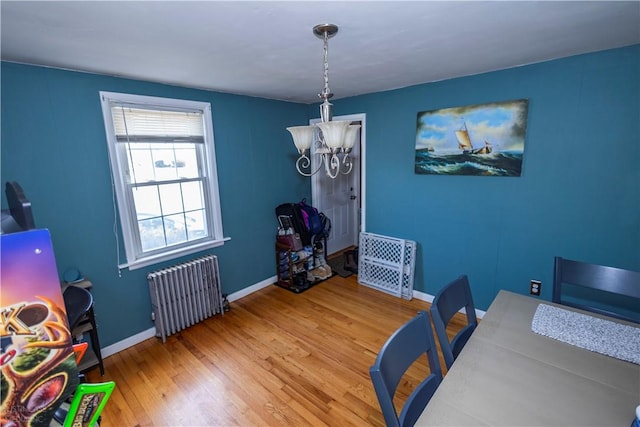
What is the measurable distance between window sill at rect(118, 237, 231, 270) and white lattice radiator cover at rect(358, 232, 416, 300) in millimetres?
1680

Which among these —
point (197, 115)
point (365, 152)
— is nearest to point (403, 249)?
point (365, 152)

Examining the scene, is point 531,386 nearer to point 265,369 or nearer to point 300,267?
point 265,369

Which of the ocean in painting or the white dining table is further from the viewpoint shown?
the ocean in painting

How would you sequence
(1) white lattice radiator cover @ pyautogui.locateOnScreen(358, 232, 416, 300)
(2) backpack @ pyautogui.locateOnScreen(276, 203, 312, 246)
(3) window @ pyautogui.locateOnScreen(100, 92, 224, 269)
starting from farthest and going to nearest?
(2) backpack @ pyautogui.locateOnScreen(276, 203, 312, 246) → (1) white lattice radiator cover @ pyautogui.locateOnScreen(358, 232, 416, 300) → (3) window @ pyautogui.locateOnScreen(100, 92, 224, 269)

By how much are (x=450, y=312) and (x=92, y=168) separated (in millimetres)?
2705

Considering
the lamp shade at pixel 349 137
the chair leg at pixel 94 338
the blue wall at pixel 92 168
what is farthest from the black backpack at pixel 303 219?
the lamp shade at pixel 349 137

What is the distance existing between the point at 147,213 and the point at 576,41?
3.45 metres

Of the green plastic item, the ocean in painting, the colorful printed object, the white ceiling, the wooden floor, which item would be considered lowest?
the wooden floor

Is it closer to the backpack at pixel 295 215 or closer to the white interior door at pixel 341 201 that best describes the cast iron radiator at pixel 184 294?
the backpack at pixel 295 215

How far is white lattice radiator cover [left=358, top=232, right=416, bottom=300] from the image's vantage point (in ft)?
10.7

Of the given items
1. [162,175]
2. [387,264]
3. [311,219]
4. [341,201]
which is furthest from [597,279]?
[341,201]

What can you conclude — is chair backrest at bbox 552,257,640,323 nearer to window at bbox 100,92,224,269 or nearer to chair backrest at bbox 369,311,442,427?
chair backrest at bbox 369,311,442,427

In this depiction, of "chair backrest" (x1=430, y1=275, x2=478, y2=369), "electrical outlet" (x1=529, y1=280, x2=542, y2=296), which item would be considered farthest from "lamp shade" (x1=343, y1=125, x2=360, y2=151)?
"electrical outlet" (x1=529, y1=280, x2=542, y2=296)

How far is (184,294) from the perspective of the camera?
109 inches
